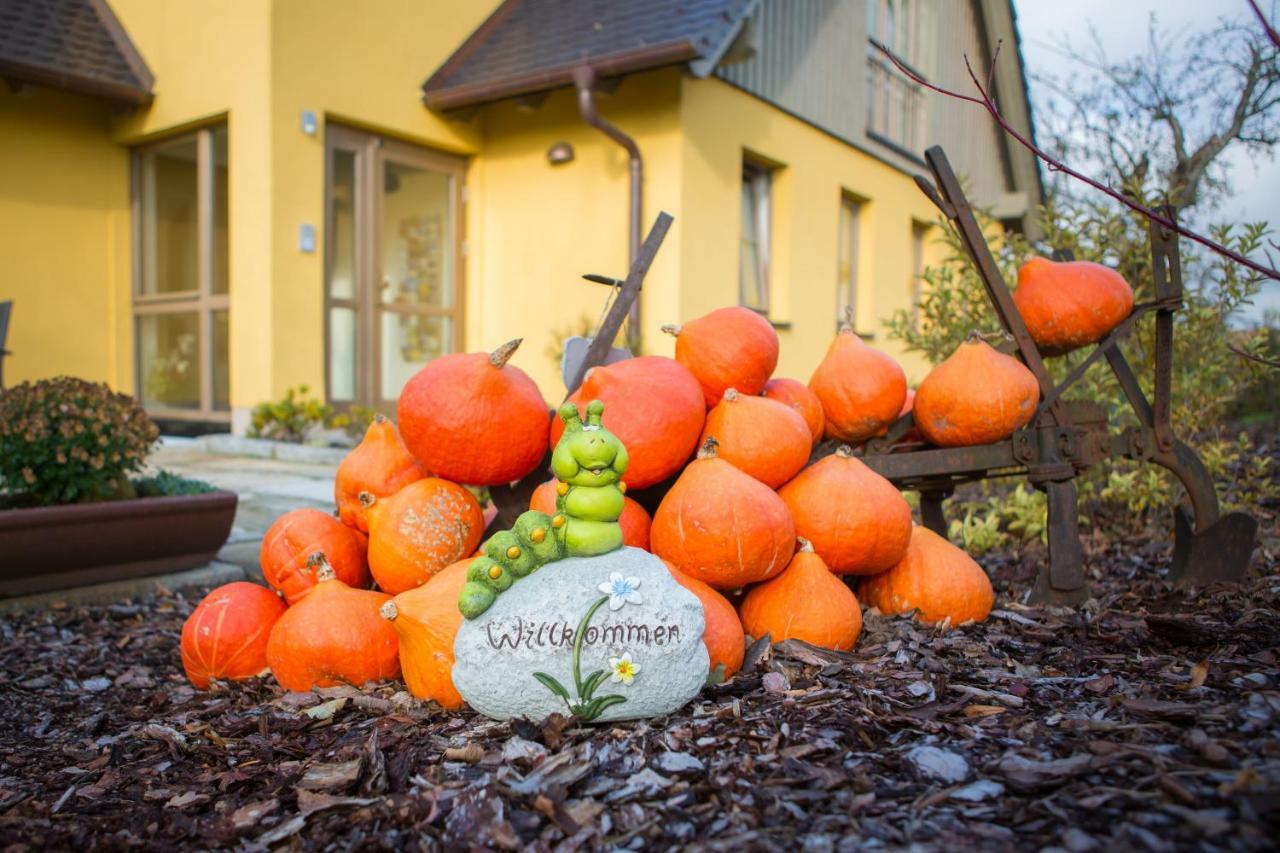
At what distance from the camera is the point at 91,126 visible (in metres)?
8.45

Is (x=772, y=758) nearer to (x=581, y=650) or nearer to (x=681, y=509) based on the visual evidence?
(x=581, y=650)

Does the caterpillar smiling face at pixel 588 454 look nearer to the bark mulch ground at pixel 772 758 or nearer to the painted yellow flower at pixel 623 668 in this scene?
the painted yellow flower at pixel 623 668

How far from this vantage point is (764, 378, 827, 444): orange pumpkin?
2.55 meters

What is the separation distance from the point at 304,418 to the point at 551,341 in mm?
2491

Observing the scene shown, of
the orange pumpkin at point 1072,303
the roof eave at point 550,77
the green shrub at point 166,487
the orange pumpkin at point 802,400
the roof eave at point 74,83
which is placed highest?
the roof eave at point 550,77

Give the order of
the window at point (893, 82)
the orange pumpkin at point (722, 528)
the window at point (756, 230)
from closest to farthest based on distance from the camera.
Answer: the orange pumpkin at point (722, 528) → the window at point (756, 230) → the window at point (893, 82)

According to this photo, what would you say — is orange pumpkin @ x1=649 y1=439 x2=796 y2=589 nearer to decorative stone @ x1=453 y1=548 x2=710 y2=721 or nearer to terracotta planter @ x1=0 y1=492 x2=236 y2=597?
decorative stone @ x1=453 y1=548 x2=710 y2=721

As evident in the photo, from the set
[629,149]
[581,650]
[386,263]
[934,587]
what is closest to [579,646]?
[581,650]

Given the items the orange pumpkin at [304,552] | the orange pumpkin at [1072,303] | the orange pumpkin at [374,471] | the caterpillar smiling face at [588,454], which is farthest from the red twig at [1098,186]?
the orange pumpkin at [304,552]

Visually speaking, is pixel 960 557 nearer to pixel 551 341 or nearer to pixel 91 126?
pixel 551 341

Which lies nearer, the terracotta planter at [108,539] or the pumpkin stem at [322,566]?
the pumpkin stem at [322,566]

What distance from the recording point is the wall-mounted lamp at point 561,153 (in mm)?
8461

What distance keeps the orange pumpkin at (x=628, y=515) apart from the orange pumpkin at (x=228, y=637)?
0.83 metres

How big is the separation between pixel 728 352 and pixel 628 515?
21.9 inches
